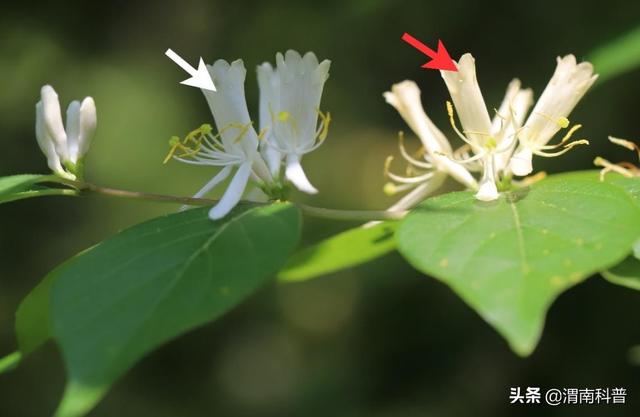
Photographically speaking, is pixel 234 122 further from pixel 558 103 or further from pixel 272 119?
pixel 558 103

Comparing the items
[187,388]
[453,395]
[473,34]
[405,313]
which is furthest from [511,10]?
[187,388]

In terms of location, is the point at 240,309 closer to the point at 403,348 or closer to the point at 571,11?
the point at 403,348

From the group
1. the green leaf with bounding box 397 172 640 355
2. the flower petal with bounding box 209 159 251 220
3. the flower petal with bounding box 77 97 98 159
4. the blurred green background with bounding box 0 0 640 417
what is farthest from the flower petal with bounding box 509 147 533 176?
the blurred green background with bounding box 0 0 640 417

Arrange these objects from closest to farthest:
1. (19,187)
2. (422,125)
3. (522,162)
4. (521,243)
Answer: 1. (521,243)
2. (19,187)
3. (522,162)
4. (422,125)

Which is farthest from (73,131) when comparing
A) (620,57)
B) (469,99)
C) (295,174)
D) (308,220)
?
(308,220)

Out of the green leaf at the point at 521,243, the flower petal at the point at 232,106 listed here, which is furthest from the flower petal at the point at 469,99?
the flower petal at the point at 232,106

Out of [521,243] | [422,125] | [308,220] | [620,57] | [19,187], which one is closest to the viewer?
[521,243]
